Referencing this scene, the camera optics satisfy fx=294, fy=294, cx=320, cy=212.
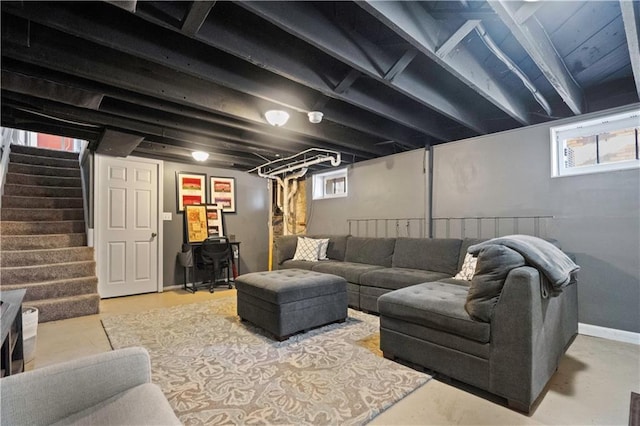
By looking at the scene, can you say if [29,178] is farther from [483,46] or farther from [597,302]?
[597,302]

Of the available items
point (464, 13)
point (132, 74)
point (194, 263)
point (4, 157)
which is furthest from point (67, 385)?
point (4, 157)

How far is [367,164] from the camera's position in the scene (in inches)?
196

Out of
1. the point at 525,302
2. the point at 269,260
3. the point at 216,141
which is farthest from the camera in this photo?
the point at 269,260

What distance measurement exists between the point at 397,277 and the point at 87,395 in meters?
2.81

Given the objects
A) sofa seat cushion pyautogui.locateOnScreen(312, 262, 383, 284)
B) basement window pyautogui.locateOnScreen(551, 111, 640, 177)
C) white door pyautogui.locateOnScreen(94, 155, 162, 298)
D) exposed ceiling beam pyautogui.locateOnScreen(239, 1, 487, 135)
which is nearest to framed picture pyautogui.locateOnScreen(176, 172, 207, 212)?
white door pyautogui.locateOnScreen(94, 155, 162, 298)

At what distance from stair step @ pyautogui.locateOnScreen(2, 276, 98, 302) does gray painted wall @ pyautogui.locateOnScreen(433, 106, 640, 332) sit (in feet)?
→ 15.8

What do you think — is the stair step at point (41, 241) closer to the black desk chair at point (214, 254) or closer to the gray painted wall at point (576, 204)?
the black desk chair at point (214, 254)

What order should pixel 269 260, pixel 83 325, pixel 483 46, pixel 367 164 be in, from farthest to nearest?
pixel 269 260, pixel 367 164, pixel 83 325, pixel 483 46

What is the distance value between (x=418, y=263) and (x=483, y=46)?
236 centimetres

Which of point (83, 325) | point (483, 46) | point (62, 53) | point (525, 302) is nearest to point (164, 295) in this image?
point (83, 325)

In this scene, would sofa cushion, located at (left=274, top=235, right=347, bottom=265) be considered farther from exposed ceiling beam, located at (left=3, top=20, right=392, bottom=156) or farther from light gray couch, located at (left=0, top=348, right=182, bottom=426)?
light gray couch, located at (left=0, top=348, right=182, bottom=426)

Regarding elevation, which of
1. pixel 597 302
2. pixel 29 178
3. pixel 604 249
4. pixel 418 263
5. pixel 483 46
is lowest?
pixel 597 302

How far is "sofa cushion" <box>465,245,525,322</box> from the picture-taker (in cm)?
174

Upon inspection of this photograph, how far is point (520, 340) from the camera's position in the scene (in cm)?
163
